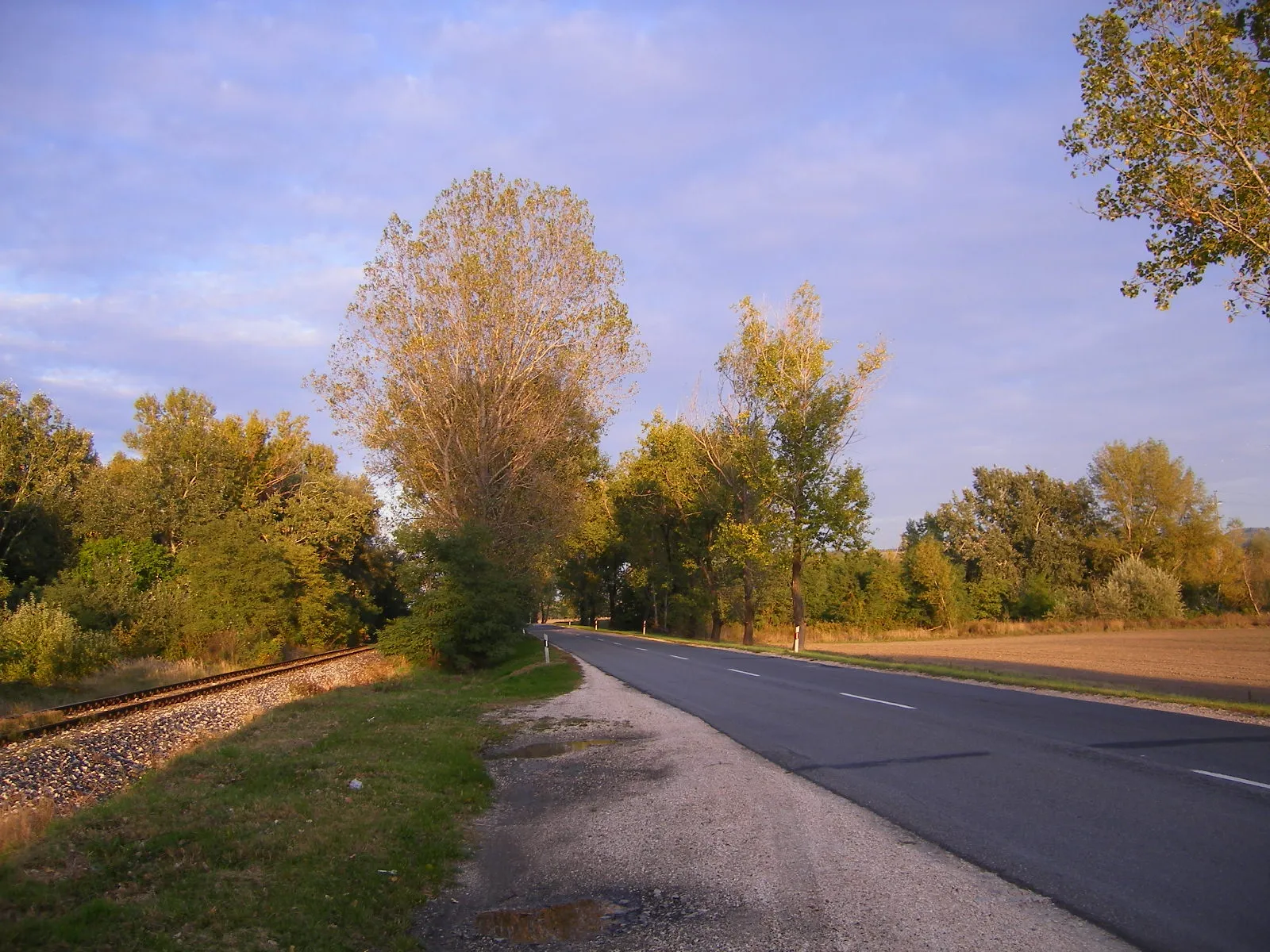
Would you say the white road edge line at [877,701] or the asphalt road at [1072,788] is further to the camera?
the white road edge line at [877,701]

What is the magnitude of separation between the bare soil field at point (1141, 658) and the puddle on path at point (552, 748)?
40.6 feet

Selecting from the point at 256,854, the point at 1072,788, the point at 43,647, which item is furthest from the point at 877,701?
the point at 43,647

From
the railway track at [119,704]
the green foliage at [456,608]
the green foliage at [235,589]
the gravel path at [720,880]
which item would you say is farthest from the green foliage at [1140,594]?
the gravel path at [720,880]

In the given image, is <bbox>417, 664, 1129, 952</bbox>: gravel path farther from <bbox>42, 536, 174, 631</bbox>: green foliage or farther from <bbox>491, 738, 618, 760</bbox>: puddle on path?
<bbox>42, 536, 174, 631</bbox>: green foliage

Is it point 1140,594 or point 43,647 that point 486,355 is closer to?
point 43,647

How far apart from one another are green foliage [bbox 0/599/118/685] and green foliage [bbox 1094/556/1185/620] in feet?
204

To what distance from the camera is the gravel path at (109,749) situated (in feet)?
30.4

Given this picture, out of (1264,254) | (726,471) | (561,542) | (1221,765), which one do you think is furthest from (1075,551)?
(1221,765)

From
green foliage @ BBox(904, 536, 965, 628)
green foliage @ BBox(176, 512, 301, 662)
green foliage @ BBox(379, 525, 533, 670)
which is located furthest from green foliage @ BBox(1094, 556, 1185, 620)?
green foliage @ BBox(176, 512, 301, 662)

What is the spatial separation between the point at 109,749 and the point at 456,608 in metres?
14.1

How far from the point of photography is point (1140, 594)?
60625mm

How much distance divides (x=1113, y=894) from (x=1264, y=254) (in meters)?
12.3

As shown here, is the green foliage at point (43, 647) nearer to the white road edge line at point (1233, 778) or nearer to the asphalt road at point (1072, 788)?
the asphalt road at point (1072, 788)

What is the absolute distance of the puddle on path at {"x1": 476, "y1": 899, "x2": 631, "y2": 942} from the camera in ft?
16.8
